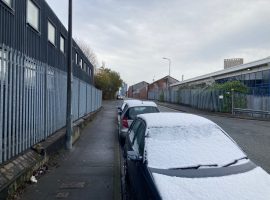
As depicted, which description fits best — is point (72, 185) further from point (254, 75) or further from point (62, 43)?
point (254, 75)

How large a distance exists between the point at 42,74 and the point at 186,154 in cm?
565

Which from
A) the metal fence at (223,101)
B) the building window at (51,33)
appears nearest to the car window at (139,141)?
the building window at (51,33)

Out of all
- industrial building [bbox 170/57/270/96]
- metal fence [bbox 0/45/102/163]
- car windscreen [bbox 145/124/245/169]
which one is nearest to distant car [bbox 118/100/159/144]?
metal fence [bbox 0/45/102/163]

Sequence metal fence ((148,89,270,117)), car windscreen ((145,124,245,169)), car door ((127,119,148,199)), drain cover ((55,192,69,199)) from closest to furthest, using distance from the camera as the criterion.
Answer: car door ((127,119,148,199)) < car windscreen ((145,124,245,169)) < drain cover ((55,192,69,199)) < metal fence ((148,89,270,117))

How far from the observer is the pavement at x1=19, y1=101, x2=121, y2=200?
6.23m

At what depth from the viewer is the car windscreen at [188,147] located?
179 inches

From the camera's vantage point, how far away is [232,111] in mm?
32156

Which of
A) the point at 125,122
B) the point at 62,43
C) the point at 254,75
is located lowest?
the point at 125,122

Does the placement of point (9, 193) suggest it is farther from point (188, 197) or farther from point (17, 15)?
point (17, 15)

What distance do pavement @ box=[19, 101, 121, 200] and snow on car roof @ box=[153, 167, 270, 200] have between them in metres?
2.42

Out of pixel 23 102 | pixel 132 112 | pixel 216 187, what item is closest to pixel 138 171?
pixel 216 187

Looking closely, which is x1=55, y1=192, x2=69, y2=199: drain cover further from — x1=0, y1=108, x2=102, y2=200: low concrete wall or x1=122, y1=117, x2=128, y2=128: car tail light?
x1=122, y1=117, x2=128, y2=128: car tail light

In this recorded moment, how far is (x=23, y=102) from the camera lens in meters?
7.64

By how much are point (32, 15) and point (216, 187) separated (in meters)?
10.0
